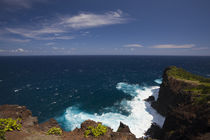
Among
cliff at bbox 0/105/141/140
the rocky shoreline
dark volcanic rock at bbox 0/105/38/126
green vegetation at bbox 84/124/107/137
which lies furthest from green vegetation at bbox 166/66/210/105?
dark volcanic rock at bbox 0/105/38/126

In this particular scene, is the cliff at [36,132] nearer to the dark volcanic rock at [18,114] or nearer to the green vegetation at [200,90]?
the dark volcanic rock at [18,114]

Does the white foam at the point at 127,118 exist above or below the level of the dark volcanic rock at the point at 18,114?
below

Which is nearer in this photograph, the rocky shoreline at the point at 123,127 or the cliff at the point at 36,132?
the cliff at the point at 36,132

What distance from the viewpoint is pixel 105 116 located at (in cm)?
3659

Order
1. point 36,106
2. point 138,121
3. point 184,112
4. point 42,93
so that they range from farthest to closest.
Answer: point 42,93 < point 36,106 < point 138,121 < point 184,112

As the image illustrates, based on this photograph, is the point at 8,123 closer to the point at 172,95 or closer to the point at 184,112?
the point at 184,112

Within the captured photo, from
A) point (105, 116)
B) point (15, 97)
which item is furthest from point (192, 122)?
point (15, 97)

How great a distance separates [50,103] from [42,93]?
12.9 m

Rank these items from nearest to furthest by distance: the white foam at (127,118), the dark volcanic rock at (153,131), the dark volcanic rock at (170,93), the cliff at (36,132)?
the cliff at (36,132)
the dark volcanic rock at (153,131)
the white foam at (127,118)
the dark volcanic rock at (170,93)

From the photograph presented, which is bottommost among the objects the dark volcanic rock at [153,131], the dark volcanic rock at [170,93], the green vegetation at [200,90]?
the dark volcanic rock at [153,131]

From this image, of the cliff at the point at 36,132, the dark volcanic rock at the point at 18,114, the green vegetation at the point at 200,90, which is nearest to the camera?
the cliff at the point at 36,132

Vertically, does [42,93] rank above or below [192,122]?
below

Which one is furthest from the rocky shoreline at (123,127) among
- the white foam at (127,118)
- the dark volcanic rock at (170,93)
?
the dark volcanic rock at (170,93)

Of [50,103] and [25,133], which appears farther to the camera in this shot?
[50,103]
